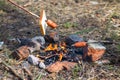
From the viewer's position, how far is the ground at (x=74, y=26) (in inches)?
119

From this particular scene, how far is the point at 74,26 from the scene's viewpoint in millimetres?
3943

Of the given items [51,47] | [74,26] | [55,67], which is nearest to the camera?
[55,67]

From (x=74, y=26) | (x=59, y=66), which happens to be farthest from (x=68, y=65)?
(x=74, y=26)

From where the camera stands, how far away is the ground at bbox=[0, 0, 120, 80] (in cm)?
302

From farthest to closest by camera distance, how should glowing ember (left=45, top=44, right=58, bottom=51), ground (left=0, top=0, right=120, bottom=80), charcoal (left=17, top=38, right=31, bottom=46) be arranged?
1. charcoal (left=17, top=38, right=31, bottom=46)
2. glowing ember (left=45, top=44, right=58, bottom=51)
3. ground (left=0, top=0, right=120, bottom=80)

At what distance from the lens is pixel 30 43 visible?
3.36m

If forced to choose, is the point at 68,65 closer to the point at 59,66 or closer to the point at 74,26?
the point at 59,66

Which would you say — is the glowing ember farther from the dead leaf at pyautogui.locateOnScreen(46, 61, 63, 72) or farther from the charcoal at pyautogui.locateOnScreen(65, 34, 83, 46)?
the dead leaf at pyautogui.locateOnScreen(46, 61, 63, 72)

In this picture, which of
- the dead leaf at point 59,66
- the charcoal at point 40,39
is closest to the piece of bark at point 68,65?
the dead leaf at point 59,66

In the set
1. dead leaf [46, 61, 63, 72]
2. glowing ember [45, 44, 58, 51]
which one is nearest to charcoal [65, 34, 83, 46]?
glowing ember [45, 44, 58, 51]

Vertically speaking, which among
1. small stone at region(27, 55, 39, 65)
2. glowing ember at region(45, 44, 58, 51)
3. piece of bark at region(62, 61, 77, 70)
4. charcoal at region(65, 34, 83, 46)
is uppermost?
charcoal at region(65, 34, 83, 46)

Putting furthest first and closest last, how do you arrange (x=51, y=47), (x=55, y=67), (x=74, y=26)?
1. (x=74, y=26)
2. (x=51, y=47)
3. (x=55, y=67)

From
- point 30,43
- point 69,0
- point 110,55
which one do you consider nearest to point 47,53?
point 30,43

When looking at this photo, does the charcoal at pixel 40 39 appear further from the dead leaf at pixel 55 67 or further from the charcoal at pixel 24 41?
the dead leaf at pixel 55 67
